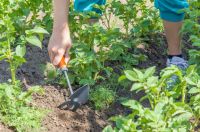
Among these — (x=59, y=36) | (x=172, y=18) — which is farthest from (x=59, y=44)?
(x=172, y=18)

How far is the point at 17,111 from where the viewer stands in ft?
8.84

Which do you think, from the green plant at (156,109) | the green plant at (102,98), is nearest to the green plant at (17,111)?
the green plant at (102,98)

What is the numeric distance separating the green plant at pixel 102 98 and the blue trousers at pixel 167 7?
1.89 feet

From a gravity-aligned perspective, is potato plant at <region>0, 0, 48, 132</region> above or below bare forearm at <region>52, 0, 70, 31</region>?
below

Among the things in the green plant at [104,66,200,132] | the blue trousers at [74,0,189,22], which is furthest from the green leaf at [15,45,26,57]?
the green plant at [104,66,200,132]

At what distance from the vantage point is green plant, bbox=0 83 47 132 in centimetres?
264

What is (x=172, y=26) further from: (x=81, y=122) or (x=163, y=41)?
(x=81, y=122)

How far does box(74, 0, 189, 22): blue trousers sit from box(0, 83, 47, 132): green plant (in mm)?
793

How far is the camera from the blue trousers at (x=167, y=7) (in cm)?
323

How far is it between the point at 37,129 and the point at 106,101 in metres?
0.49

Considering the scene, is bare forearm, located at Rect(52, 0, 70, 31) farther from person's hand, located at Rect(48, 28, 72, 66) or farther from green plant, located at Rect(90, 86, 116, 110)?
green plant, located at Rect(90, 86, 116, 110)

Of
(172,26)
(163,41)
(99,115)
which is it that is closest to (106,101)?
(99,115)

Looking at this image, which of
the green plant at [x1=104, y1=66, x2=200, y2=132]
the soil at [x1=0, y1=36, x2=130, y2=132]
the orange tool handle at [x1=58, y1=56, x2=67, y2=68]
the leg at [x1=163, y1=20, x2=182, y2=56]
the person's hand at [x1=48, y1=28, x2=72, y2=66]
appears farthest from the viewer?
the leg at [x1=163, y1=20, x2=182, y2=56]

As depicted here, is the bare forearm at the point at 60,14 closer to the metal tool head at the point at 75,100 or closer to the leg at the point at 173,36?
the metal tool head at the point at 75,100
